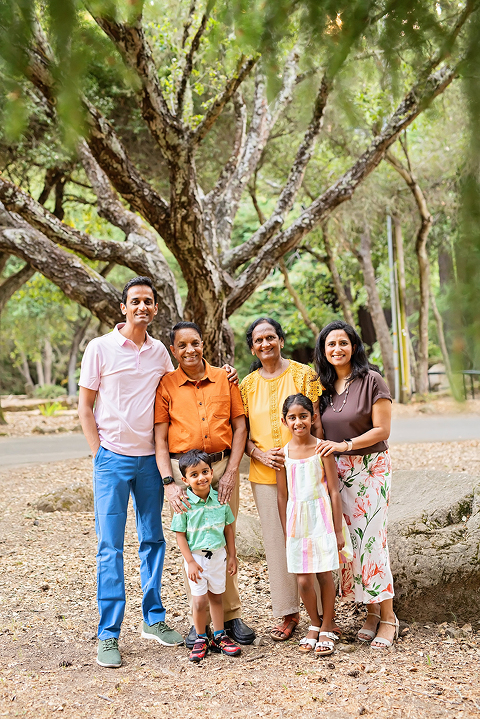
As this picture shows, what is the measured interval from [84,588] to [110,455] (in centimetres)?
167

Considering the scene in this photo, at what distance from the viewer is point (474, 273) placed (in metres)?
1.46

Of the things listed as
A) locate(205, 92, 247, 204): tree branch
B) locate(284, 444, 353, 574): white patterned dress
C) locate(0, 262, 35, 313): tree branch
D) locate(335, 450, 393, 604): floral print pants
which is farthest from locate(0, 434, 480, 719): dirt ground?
locate(0, 262, 35, 313): tree branch

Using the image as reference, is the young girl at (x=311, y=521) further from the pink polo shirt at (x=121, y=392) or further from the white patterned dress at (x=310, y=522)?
the pink polo shirt at (x=121, y=392)

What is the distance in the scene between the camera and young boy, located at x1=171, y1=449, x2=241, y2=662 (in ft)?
11.6

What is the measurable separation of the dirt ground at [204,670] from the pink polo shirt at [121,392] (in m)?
1.15

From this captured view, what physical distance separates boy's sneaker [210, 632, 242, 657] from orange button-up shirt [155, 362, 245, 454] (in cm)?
100

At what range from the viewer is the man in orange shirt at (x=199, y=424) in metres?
3.70

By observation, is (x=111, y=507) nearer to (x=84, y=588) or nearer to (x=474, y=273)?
(x=84, y=588)

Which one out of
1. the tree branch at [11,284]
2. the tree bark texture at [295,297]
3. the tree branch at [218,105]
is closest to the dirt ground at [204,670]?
the tree branch at [218,105]

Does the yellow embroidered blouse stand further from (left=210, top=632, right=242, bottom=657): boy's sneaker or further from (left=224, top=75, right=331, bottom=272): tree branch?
(left=224, top=75, right=331, bottom=272): tree branch

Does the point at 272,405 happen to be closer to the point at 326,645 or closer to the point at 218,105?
the point at 326,645

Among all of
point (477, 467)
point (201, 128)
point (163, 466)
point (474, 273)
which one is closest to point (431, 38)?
point (474, 273)

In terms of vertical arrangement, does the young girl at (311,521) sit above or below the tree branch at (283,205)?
below

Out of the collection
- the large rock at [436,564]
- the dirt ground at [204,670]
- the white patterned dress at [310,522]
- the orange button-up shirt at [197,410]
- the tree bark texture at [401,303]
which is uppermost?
the tree bark texture at [401,303]
